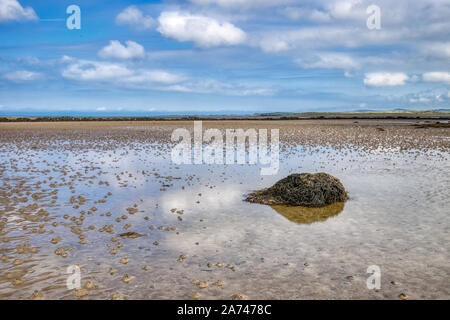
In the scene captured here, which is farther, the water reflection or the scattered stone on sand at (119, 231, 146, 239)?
the water reflection

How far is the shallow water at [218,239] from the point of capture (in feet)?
22.5

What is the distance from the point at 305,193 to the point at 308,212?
1149mm

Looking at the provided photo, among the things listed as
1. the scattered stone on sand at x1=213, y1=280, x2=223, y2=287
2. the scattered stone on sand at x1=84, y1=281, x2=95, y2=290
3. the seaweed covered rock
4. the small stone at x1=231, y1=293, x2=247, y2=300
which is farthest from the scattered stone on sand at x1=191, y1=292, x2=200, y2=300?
the seaweed covered rock

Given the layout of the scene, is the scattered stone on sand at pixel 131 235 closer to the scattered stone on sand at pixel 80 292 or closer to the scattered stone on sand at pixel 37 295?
the scattered stone on sand at pixel 80 292

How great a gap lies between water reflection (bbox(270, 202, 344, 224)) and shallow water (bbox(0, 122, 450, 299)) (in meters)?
0.20

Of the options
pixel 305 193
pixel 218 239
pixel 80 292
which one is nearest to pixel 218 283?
A: pixel 218 239

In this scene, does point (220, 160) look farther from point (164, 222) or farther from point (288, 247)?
point (288, 247)

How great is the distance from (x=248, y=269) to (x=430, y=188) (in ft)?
37.8

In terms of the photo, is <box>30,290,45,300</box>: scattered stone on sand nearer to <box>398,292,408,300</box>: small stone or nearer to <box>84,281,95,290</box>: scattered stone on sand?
<box>84,281,95,290</box>: scattered stone on sand

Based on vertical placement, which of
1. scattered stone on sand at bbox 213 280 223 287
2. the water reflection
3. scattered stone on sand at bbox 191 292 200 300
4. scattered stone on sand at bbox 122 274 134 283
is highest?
the water reflection

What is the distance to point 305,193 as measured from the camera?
13188mm

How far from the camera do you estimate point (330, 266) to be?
7734mm

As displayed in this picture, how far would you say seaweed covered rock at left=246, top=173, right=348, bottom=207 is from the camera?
1309cm
